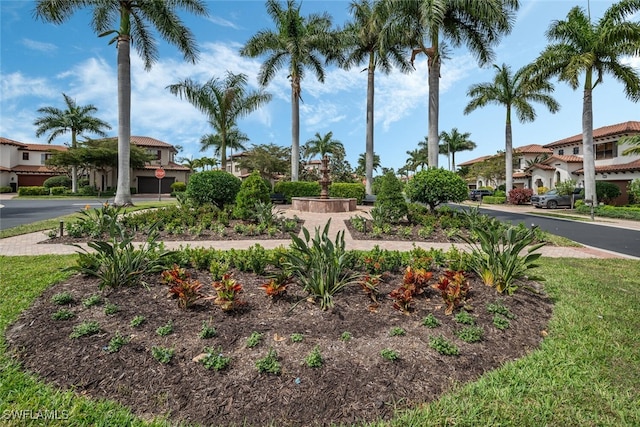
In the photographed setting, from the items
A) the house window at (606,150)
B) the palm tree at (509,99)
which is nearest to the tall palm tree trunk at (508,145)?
the palm tree at (509,99)

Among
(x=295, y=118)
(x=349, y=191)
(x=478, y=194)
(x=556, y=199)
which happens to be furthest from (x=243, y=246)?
(x=478, y=194)

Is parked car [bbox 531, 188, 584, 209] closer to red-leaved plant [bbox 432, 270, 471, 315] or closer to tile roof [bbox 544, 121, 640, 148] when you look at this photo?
tile roof [bbox 544, 121, 640, 148]

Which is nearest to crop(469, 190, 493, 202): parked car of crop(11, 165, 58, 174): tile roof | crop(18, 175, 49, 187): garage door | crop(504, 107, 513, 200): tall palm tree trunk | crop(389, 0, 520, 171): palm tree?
crop(504, 107, 513, 200): tall palm tree trunk

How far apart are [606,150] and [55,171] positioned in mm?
Answer: 62893

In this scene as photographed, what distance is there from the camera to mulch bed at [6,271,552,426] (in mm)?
2201

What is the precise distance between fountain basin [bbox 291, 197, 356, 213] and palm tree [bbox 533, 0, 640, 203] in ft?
46.3

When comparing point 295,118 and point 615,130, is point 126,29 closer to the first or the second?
point 295,118

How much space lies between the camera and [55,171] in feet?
140

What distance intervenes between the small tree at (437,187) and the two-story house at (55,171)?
120ft

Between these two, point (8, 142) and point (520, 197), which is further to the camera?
point (8, 142)

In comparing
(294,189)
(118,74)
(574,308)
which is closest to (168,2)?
(118,74)

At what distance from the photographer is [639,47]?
17.0 meters

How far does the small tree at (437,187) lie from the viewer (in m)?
12.4

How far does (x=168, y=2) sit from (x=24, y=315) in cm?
1862
